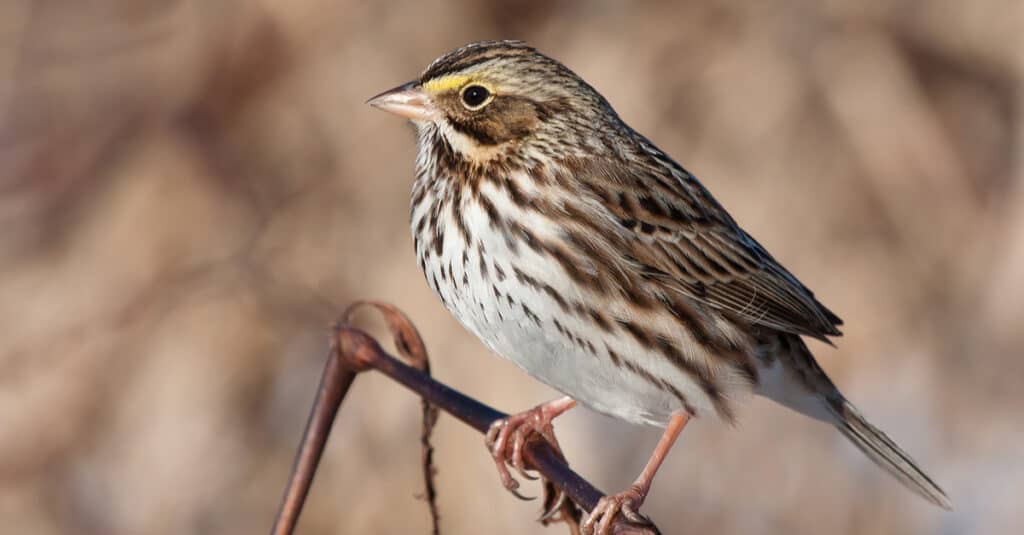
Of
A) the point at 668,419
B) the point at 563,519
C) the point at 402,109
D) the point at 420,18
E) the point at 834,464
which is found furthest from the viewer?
the point at 420,18

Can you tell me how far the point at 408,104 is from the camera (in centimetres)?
349

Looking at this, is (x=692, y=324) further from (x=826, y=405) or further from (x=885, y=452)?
(x=885, y=452)

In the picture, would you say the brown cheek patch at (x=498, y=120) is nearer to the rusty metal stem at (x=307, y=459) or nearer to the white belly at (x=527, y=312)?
the white belly at (x=527, y=312)

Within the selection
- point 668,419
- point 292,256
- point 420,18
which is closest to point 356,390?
point 292,256

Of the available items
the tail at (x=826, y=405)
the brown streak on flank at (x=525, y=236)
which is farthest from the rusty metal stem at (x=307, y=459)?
the tail at (x=826, y=405)

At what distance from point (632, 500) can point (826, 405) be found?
0.81 meters

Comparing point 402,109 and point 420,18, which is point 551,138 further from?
point 420,18

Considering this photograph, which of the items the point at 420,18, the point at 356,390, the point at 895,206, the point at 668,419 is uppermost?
the point at 895,206

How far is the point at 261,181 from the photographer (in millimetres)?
6199

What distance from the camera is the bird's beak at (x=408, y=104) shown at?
3.47 m

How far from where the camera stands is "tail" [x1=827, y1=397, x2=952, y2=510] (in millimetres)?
4016

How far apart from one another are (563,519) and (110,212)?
11.9 feet

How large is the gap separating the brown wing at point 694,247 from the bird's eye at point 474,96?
0.95ft

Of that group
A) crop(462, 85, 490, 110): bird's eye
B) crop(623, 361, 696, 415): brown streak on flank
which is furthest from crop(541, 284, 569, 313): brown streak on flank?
crop(462, 85, 490, 110): bird's eye
